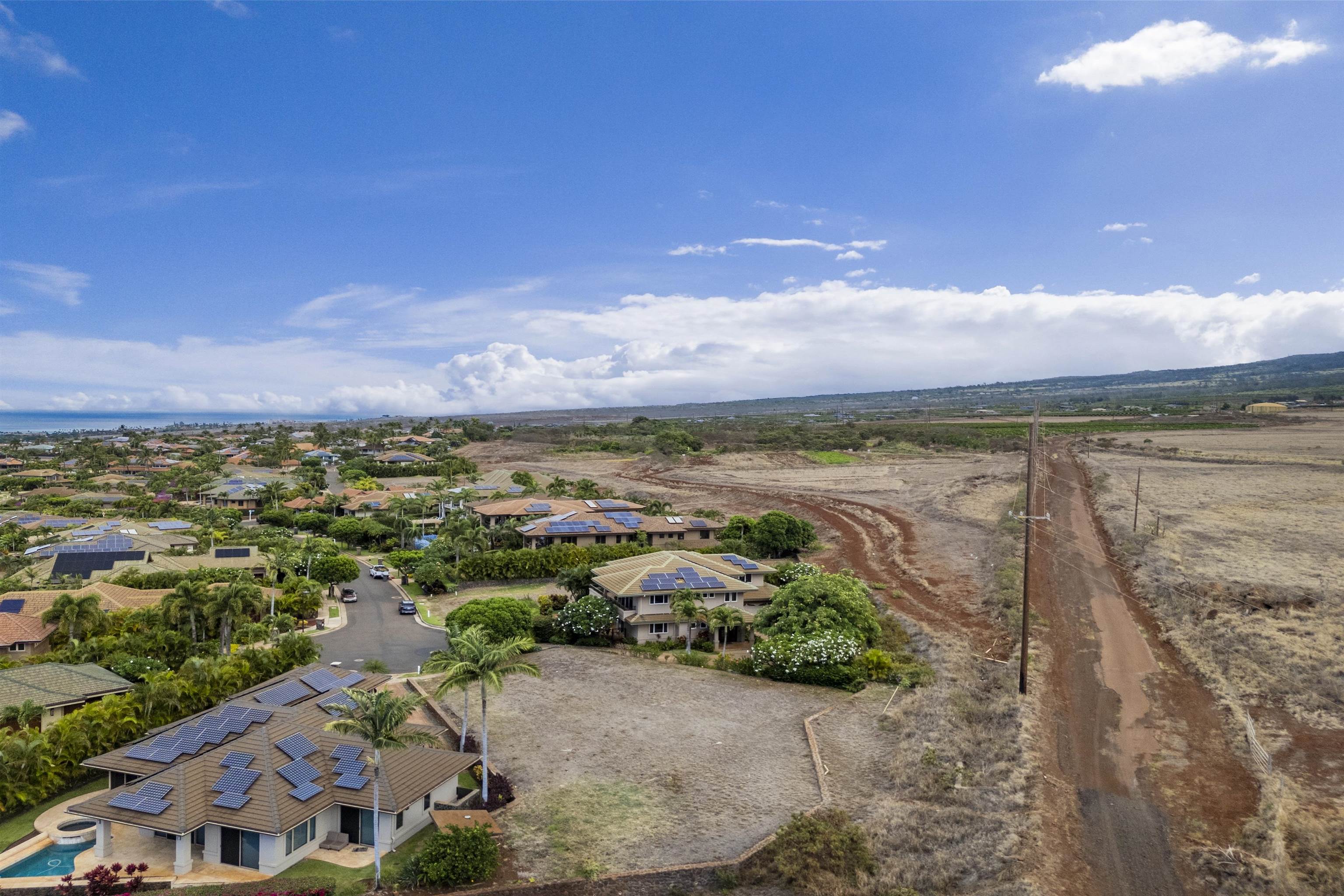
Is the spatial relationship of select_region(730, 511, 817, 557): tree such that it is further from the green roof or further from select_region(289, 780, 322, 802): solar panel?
select_region(289, 780, 322, 802): solar panel

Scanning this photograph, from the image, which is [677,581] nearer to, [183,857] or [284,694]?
[284,694]

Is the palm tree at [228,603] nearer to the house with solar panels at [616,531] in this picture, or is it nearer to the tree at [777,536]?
the house with solar panels at [616,531]

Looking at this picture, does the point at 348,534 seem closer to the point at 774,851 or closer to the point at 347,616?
the point at 347,616

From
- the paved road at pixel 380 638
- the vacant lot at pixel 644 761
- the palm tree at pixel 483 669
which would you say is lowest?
the paved road at pixel 380 638

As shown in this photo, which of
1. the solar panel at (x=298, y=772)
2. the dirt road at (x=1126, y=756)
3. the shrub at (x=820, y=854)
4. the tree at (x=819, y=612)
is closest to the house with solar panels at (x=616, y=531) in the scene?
the tree at (x=819, y=612)

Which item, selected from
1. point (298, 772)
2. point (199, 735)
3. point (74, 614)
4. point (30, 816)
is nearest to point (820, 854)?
point (298, 772)

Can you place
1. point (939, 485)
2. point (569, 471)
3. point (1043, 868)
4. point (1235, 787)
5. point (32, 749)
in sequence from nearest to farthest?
point (1043, 868) < point (1235, 787) < point (32, 749) < point (939, 485) < point (569, 471)

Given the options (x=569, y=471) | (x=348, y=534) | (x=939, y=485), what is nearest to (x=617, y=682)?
(x=348, y=534)
